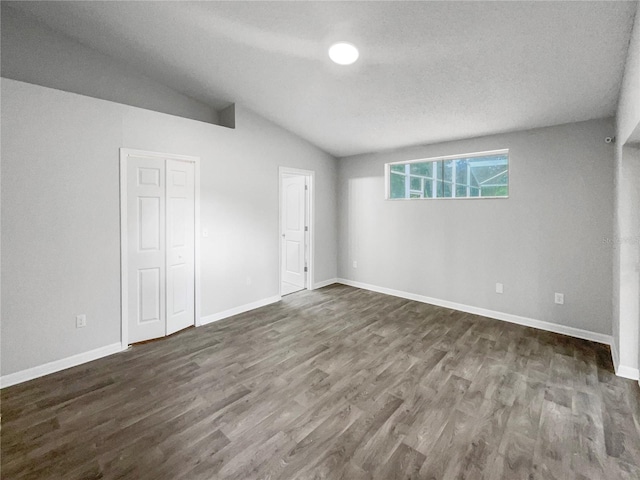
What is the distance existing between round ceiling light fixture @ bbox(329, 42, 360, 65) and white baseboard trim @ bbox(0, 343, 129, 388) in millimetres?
3609

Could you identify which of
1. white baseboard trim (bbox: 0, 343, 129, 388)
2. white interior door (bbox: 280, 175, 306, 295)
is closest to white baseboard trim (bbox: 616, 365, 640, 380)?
white interior door (bbox: 280, 175, 306, 295)

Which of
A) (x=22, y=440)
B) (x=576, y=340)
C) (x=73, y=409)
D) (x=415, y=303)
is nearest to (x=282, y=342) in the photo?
(x=73, y=409)

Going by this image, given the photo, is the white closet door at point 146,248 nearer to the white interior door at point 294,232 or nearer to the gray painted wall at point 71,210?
the gray painted wall at point 71,210

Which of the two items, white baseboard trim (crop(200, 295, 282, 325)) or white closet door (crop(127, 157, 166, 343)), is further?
white baseboard trim (crop(200, 295, 282, 325))

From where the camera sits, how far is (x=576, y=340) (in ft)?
10.6

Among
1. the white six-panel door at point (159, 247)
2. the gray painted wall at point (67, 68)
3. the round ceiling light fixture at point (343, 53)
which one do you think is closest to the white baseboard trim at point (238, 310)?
the white six-panel door at point (159, 247)

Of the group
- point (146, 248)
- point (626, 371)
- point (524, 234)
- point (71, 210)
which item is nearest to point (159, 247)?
point (146, 248)

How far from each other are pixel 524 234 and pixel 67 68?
5535 mm

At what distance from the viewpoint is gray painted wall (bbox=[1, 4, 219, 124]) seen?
110 inches

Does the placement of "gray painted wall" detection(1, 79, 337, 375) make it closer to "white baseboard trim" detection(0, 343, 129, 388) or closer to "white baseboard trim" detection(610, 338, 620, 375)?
"white baseboard trim" detection(0, 343, 129, 388)

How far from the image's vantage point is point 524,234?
362 centimetres

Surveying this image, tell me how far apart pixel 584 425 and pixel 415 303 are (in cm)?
262

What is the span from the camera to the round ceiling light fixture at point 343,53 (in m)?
2.57

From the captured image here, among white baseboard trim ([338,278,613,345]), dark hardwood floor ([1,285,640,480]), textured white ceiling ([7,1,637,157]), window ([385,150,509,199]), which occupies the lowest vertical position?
dark hardwood floor ([1,285,640,480])
